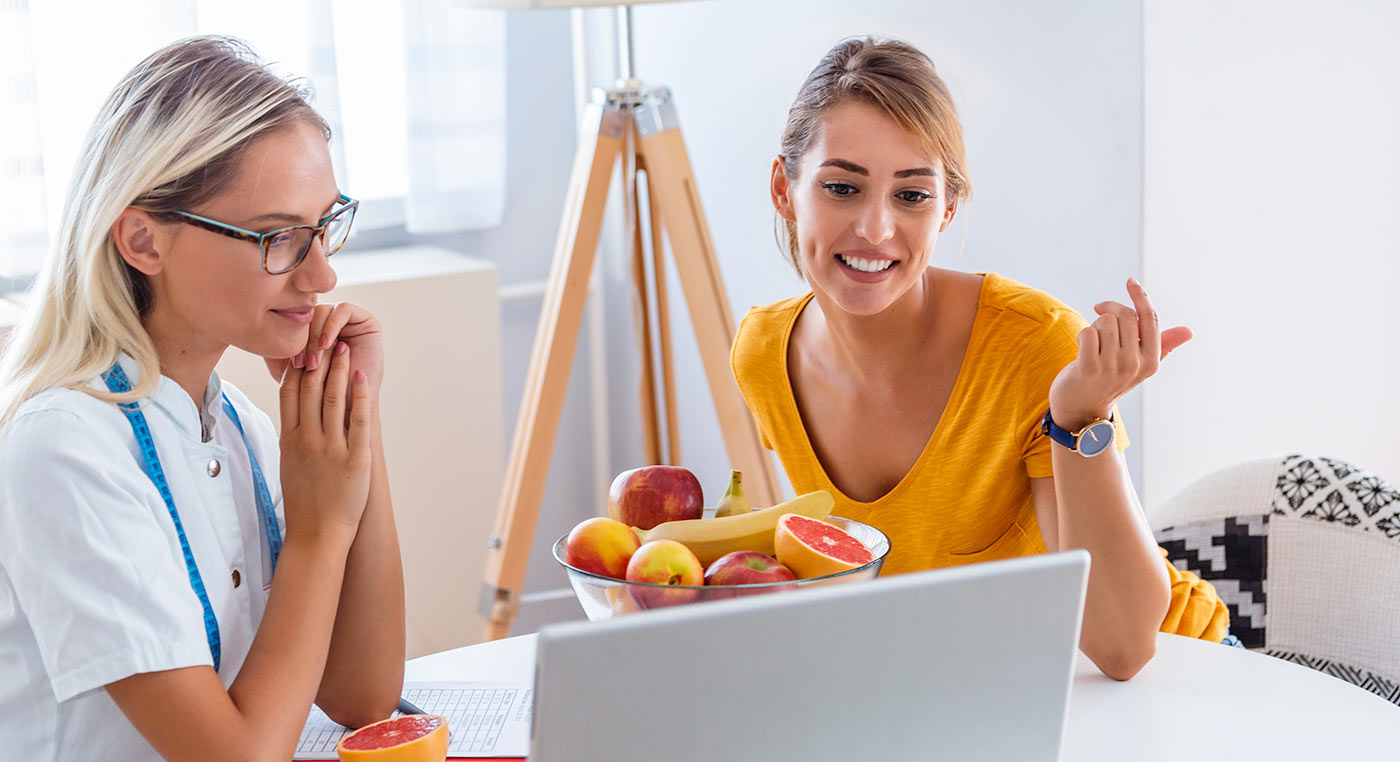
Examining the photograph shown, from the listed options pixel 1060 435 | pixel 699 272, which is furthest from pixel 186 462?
pixel 699 272

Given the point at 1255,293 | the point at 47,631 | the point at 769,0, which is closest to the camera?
the point at 47,631

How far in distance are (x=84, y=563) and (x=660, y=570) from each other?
427 millimetres

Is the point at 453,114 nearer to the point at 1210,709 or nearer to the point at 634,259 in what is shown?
the point at 634,259

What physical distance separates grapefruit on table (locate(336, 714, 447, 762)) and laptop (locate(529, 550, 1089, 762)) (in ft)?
1.22

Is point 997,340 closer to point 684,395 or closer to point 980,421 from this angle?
point 980,421

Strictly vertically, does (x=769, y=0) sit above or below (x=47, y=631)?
above

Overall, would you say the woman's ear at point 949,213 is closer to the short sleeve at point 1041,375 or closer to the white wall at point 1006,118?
the short sleeve at point 1041,375

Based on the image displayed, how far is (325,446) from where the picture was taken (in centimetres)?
117

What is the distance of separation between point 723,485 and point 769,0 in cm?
102

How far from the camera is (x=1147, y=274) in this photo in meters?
1.95

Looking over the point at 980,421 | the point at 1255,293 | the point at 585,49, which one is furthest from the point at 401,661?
the point at 585,49

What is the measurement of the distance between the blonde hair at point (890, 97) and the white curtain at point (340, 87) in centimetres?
118

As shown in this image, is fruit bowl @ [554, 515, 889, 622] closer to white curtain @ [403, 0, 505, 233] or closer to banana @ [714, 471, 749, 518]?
banana @ [714, 471, 749, 518]

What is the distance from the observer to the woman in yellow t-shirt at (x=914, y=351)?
53.7 inches
